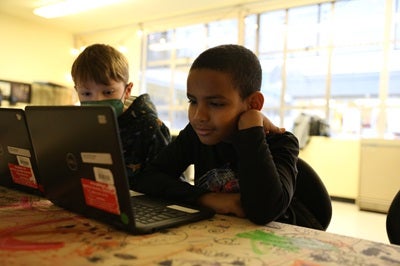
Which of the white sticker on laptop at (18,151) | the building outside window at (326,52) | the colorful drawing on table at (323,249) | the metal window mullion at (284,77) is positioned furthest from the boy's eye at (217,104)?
the metal window mullion at (284,77)

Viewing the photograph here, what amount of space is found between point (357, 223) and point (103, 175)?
3.23 metres

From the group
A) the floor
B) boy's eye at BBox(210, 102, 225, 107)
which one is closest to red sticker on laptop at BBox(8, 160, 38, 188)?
boy's eye at BBox(210, 102, 225, 107)

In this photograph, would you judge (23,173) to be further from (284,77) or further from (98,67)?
(284,77)

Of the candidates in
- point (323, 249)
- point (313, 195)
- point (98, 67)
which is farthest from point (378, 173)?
point (323, 249)

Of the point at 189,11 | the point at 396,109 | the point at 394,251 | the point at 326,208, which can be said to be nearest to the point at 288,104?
the point at 396,109

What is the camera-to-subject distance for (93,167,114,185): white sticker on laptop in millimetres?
563

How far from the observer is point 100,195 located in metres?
0.60

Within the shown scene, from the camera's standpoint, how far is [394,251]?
56 cm

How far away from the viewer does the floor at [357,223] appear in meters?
2.83

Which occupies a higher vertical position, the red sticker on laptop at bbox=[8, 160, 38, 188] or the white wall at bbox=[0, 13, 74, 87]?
the white wall at bbox=[0, 13, 74, 87]

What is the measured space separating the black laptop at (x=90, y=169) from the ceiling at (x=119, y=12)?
16.7 ft

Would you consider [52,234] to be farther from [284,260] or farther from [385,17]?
[385,17]

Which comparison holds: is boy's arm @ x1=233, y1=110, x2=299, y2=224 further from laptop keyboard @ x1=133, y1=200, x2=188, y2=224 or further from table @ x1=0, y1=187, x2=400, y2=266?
laptop keyboard @ x1=133, y1=200, x2=188, y2=224

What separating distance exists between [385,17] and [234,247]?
16.5 feet
